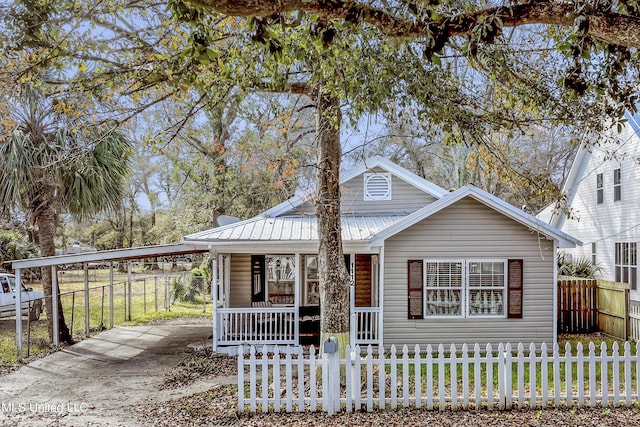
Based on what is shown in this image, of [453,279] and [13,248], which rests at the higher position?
[13,248]

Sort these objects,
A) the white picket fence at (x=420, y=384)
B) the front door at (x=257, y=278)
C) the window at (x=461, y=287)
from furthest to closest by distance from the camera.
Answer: the front door at (x=257, y=278) < the window at (x=461, y=287) < the white picket fence at (x=420, y=384)

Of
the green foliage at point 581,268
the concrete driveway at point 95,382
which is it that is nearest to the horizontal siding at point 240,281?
the concrete driveway at point 95,382

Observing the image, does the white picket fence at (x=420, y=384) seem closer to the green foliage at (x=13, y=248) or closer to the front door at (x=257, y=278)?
the front door at (x=257, y=278)

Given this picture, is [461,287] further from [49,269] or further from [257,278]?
[49,269]

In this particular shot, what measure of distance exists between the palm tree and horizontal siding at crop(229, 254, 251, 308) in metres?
3.88

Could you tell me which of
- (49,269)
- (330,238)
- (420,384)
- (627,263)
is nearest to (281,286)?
(49,269)

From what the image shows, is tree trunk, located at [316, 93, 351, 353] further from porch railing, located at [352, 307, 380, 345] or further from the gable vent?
the gable vent

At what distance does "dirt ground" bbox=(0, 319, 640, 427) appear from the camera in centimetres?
676

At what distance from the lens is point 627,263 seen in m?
14.8

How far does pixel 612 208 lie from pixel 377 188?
7.51 metres

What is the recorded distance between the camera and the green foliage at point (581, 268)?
635 inches

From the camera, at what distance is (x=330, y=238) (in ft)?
27.9

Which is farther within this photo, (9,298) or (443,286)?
(9,298)

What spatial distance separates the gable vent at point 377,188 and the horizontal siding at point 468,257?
3.14m
